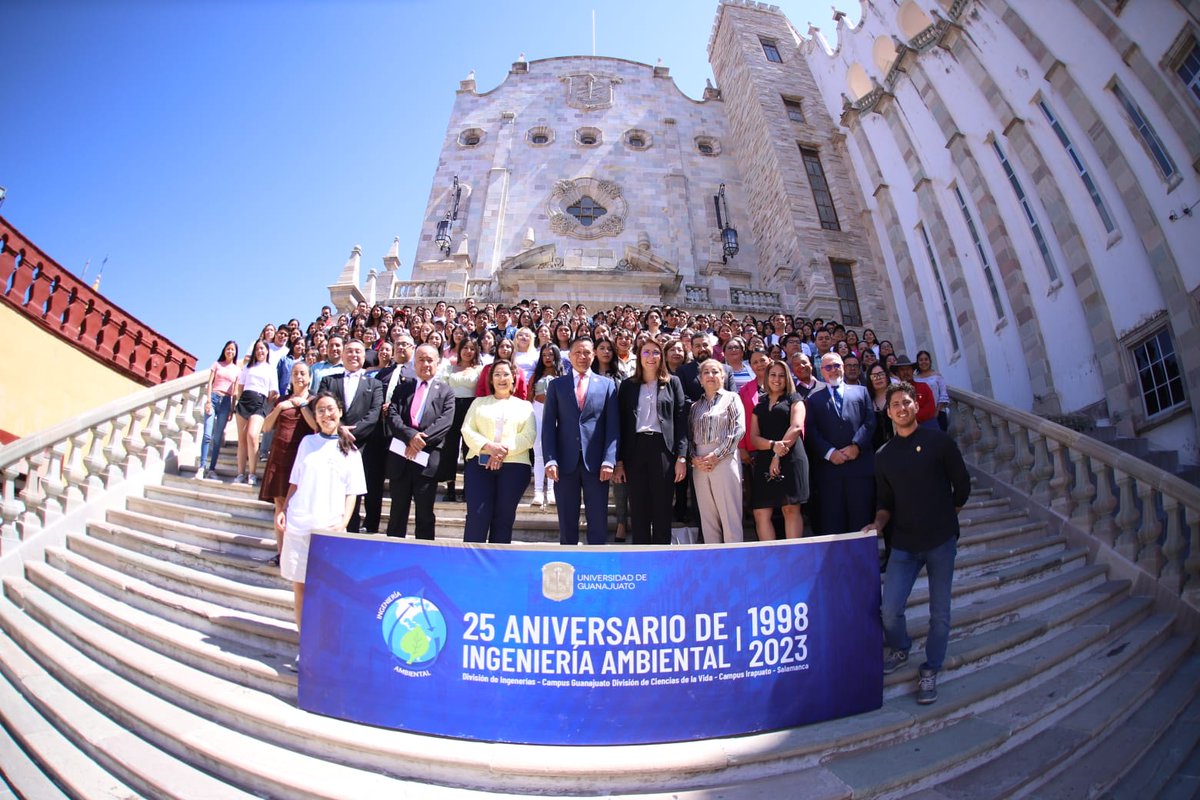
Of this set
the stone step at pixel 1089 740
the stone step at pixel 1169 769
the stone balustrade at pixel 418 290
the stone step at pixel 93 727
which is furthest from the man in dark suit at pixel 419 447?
the stone balustrade at pixel 418 290

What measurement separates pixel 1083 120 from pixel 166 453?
15.0 metres

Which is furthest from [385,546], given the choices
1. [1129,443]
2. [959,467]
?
[1129,443]

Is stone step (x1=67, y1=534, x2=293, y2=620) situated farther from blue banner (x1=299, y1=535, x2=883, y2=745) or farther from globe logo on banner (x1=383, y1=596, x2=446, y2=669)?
globe logo on banner (x1=383, y1=596, x2=446, y2=669)

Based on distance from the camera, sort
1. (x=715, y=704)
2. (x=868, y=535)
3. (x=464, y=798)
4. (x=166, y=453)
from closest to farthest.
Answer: (x=464, y=798)
(x=715, y=704)
(x=868, y=535)
(x=166, y=453)

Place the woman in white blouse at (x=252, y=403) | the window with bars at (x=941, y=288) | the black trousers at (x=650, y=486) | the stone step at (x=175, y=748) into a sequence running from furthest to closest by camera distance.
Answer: the window with bars at (x=941, y=288) → the woman in white blouse at (x=252, y=403) → the black trousers at (x=650, y=486) → the stone step at (x=175, y=748)

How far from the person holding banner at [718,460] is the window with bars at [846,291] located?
1349 centimetres

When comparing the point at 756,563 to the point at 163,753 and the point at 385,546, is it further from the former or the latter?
the point at 163,753

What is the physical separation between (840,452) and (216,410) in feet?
23.4

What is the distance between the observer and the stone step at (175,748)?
246 cm

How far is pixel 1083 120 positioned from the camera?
871cm

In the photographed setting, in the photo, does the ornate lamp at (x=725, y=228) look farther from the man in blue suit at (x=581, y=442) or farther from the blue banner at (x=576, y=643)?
the blue banner at (x=576, y=643)

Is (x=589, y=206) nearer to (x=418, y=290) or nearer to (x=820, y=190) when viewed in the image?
(x=418, y=290)

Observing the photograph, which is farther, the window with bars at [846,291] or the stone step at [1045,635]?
the window with bars at [846,291]

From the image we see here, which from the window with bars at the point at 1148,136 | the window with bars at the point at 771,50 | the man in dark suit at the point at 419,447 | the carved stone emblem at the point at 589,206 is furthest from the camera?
the window with bars at the point at 771,50
